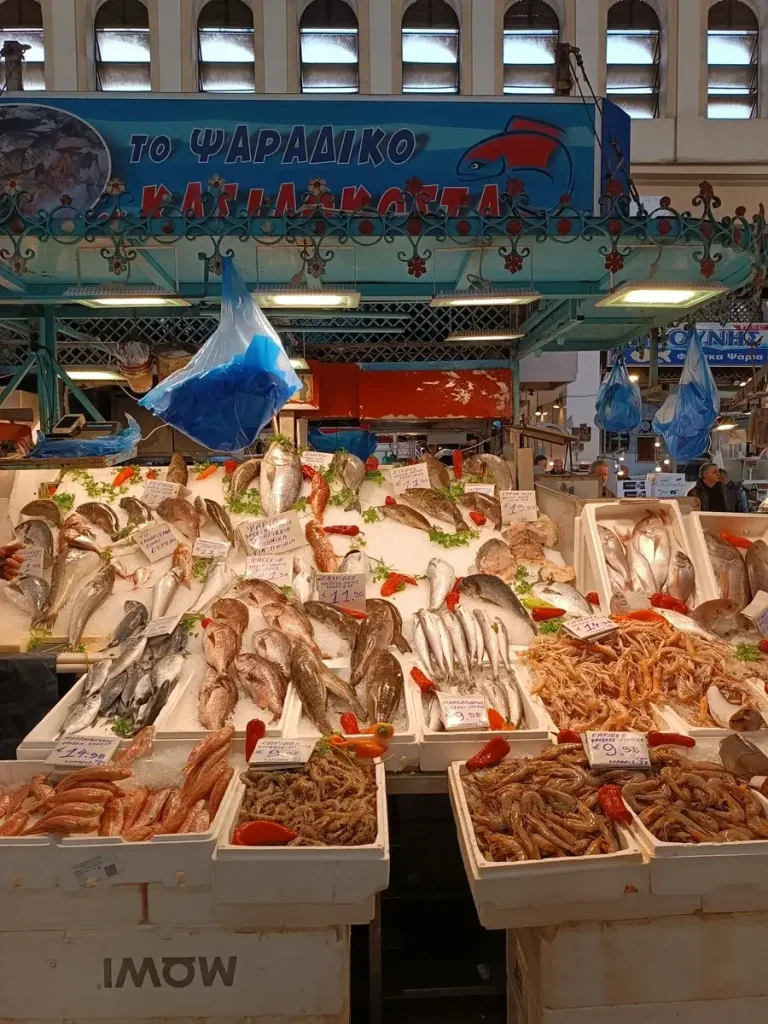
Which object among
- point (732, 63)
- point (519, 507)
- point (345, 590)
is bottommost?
point (345, 590)

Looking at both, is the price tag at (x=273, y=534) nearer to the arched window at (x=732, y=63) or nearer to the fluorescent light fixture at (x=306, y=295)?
the fluorescent light fixture at (x=306, y=295)

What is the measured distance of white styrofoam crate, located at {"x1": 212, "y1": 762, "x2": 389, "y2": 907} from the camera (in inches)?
80.4

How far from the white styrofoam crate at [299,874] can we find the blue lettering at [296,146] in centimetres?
657

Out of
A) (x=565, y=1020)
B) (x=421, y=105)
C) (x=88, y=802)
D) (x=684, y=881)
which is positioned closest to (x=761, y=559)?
(x=684, y=881)

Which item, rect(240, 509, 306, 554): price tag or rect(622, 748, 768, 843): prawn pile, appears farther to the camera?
rect(240, 509, 306, 554): price tag

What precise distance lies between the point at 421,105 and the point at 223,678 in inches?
239

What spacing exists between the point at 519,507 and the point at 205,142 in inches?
192

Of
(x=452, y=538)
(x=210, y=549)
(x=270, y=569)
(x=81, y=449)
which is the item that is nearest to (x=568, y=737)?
(x=452, y=538)

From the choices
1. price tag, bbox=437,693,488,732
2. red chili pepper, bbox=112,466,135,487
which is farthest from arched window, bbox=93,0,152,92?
price tag, bbox=437,693,488,732

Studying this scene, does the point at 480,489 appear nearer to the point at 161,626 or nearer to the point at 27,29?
the point at 161,626

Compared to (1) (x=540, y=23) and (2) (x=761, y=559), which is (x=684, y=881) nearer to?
(2) (x=761, y=559)

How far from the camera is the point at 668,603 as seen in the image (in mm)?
3822

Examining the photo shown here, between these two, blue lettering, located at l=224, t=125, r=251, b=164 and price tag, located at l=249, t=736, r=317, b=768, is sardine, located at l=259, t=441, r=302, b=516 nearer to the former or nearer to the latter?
price tag, located at l=249, t=736, r=317, b=768

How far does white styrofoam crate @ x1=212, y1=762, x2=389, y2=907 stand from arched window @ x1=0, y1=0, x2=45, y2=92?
514 inches
